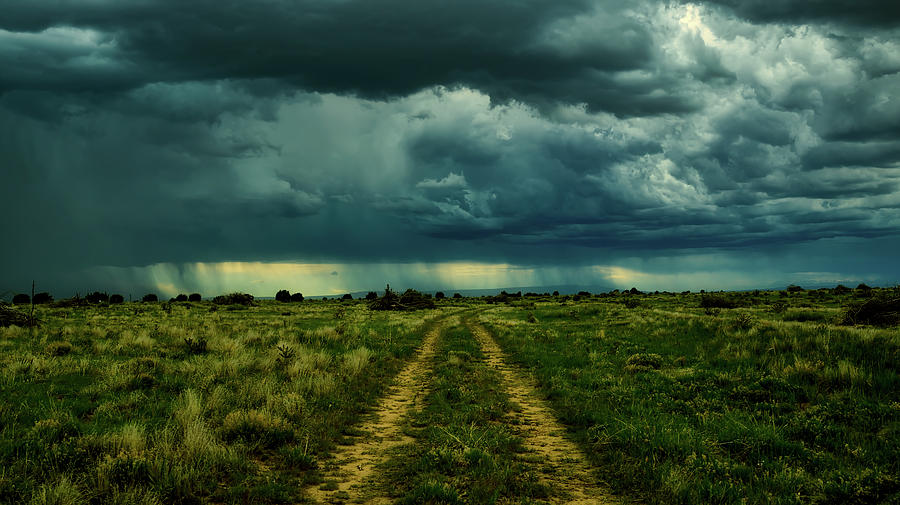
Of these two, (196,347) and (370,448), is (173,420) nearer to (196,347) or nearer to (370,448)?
(370,448)

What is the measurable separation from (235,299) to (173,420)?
86.2 metres

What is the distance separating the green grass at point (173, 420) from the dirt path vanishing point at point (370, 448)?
430mm

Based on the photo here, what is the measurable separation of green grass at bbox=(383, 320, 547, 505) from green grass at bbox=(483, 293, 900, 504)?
1.64m

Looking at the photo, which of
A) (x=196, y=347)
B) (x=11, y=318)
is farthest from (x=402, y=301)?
(x=196, y=347)

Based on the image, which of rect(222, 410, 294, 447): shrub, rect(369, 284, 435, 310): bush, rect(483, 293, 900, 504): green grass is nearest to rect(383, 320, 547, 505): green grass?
rect(483, 293, 900, 504): green grass

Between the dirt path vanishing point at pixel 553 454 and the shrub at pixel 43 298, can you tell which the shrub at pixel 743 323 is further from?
the shrub at pixel 43 298

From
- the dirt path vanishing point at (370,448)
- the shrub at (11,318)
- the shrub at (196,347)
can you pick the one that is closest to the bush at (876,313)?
the dirt path vanishing point at (370,448)

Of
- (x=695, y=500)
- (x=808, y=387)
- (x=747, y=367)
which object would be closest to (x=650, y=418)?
(x=695, y=500)

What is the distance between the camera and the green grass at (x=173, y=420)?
735 centimetres

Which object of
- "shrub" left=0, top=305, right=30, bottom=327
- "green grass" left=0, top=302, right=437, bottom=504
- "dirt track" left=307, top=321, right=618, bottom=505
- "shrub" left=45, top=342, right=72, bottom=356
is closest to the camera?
"green grass" left=0, top=302, right=437, bottom=504

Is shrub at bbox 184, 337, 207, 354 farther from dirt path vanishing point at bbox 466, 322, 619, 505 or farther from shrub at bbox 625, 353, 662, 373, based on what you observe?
shrub at bbox 625, 353, 662, 373

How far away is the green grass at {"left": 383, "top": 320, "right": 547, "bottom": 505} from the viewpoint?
291 inches

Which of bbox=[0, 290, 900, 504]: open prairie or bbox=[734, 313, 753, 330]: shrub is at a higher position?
bbox=[734, 313, 753, 330]: shrub

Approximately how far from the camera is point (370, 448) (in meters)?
10.1
